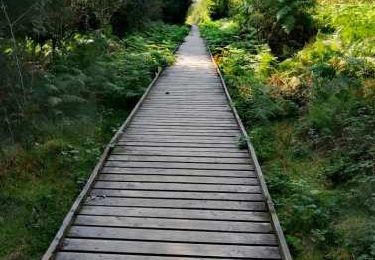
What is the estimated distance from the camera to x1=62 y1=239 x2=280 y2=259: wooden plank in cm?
433

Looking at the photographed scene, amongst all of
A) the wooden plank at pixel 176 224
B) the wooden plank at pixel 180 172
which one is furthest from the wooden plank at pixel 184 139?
the wooden plank at pixel 176 224

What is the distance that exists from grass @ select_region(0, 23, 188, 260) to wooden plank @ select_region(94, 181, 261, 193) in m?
0.44

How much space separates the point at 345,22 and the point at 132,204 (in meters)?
10.6

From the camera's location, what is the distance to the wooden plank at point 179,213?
5.04m

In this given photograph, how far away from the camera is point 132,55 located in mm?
13891

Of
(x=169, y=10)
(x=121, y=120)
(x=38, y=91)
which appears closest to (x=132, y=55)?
(x=121, y=120)

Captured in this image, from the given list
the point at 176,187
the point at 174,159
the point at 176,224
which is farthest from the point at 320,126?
the point at 176,224

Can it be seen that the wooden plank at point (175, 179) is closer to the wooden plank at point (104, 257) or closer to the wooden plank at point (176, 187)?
the wooden plank at point (176, 187)

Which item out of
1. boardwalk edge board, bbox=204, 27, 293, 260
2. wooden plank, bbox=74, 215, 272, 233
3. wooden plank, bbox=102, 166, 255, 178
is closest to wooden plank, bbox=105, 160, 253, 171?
wooden plank, bbox=102, 166, 255, 178

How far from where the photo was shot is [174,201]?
5.44 metres

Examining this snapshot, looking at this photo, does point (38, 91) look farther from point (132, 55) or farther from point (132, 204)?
point (132, 55)

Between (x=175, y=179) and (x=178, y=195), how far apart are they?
19.8 inches

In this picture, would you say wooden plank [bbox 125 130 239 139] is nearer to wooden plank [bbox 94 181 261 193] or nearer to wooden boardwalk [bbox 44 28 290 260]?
wooden boardwalk [bbox 44 28 290 260]

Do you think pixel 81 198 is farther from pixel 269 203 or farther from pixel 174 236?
pixel 269 203
